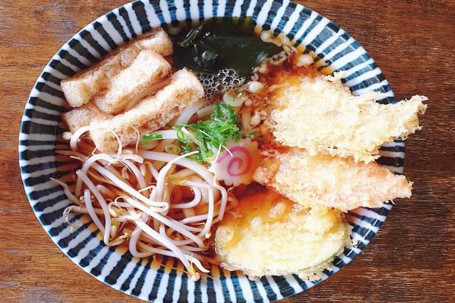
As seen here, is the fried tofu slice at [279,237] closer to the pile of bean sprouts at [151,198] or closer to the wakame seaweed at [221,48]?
the pile of bean sprouts at [151,198]

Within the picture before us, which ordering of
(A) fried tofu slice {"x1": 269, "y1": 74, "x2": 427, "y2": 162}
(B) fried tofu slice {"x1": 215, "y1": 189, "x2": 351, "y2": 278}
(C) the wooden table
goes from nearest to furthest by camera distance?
(A) fried tofu slice {"x1": 269, "y1": 74, "x2": 427, "y2": 162}, (B) fried tofu slice {"x1": 215, "y1": 189, "x2": 351, "y2": 278}, (C) the wooden table

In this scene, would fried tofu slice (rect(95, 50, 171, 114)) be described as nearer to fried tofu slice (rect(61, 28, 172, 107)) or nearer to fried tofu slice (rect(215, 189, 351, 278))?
fried tofu slice (rect(61, 28, 172, 107))

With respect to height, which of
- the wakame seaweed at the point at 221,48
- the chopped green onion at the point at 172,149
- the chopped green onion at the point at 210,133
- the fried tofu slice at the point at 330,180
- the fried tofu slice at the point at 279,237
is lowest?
the fried tofu slice at the point at 279,237

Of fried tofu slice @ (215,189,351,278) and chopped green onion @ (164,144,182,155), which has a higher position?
chopped green onion @ (164,144,182,155)

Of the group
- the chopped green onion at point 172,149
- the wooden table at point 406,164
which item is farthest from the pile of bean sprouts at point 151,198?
the wooden table at point 406,164

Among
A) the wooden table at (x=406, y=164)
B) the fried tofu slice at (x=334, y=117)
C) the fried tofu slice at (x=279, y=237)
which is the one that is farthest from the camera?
the wooden table at (x=406, y=164)

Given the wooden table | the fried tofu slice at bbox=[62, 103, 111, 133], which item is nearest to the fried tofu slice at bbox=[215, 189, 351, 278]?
the wooden table
